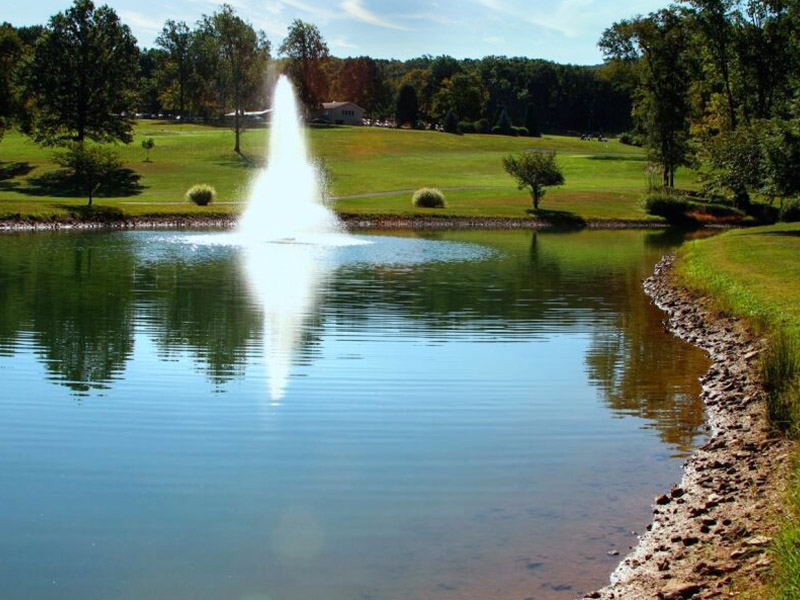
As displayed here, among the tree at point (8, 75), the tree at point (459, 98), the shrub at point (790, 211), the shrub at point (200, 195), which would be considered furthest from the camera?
the tree at point (459, 98)

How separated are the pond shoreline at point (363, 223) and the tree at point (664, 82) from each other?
45.6 feet

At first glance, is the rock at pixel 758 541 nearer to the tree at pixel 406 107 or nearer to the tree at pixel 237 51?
the tree at pixel 237 51

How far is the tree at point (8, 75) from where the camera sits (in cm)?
8869

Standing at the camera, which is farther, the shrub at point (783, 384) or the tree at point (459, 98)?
the tree at point (459, 98)

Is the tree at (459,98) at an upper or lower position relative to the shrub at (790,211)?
upper

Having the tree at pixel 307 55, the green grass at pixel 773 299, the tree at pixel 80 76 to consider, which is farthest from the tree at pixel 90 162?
the tree at pixel 307 55

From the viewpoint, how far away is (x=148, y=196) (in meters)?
73.8

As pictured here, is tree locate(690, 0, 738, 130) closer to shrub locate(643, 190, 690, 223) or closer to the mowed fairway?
shrub locate(643, 190, 690, 223)

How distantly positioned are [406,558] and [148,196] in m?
67.8

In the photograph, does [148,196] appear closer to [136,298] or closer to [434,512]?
[136,298]

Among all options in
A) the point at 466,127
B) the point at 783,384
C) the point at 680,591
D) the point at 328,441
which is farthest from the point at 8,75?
the point at 680,591

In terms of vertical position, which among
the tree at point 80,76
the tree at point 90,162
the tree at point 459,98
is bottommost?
the tree at point 90,162

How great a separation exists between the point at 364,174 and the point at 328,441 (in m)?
78.1

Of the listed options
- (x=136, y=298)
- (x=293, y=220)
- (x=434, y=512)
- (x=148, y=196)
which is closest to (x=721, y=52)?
(x=293, y=220)
